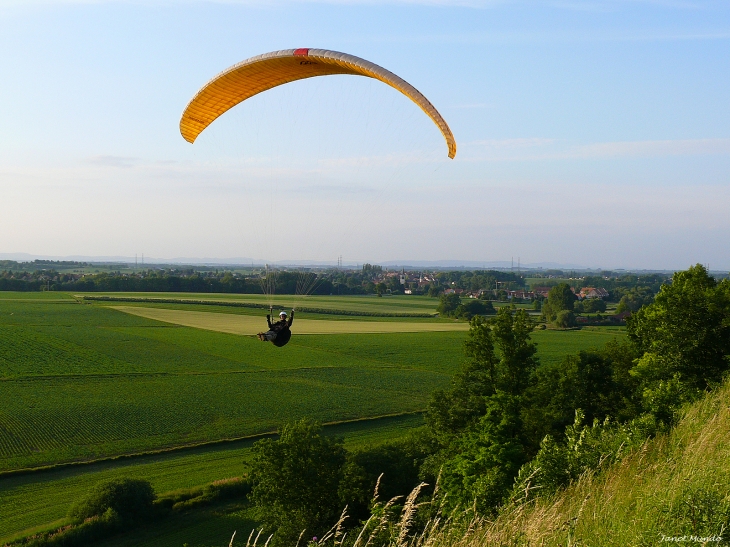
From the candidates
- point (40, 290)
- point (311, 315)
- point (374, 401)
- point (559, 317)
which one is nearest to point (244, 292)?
point (311, 315)

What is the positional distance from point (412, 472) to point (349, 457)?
2.24 meters

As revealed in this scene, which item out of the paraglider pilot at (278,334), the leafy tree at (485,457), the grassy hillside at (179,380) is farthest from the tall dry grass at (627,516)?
the grassy hillside at (179,380)

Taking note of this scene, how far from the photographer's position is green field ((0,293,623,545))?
72.2 ft

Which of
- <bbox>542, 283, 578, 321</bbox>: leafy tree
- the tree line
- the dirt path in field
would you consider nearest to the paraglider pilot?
the tree line

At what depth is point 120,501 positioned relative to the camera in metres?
17.5

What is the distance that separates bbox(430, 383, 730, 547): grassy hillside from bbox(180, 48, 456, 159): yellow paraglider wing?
324 inches

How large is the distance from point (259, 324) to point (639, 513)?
199 feet

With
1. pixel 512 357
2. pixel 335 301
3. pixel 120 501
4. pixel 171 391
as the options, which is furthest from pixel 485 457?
pixel 335 301

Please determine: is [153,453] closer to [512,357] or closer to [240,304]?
[512,357]

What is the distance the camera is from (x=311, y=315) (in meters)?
73.6

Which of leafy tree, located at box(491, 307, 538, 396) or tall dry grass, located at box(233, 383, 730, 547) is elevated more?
tall dry grass, located at box(233, 383, 730, 547)

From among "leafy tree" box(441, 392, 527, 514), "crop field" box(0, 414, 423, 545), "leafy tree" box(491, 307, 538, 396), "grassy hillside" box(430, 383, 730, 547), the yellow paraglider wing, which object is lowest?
"crop field" box(0, 414, 423, 545)

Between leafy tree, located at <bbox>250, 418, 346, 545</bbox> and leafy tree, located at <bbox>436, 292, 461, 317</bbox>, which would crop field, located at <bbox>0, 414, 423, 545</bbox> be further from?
leafy tree, located at <bbox>436, 292, 461, 317</bbox>

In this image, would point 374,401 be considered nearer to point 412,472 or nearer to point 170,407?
point 170,407
